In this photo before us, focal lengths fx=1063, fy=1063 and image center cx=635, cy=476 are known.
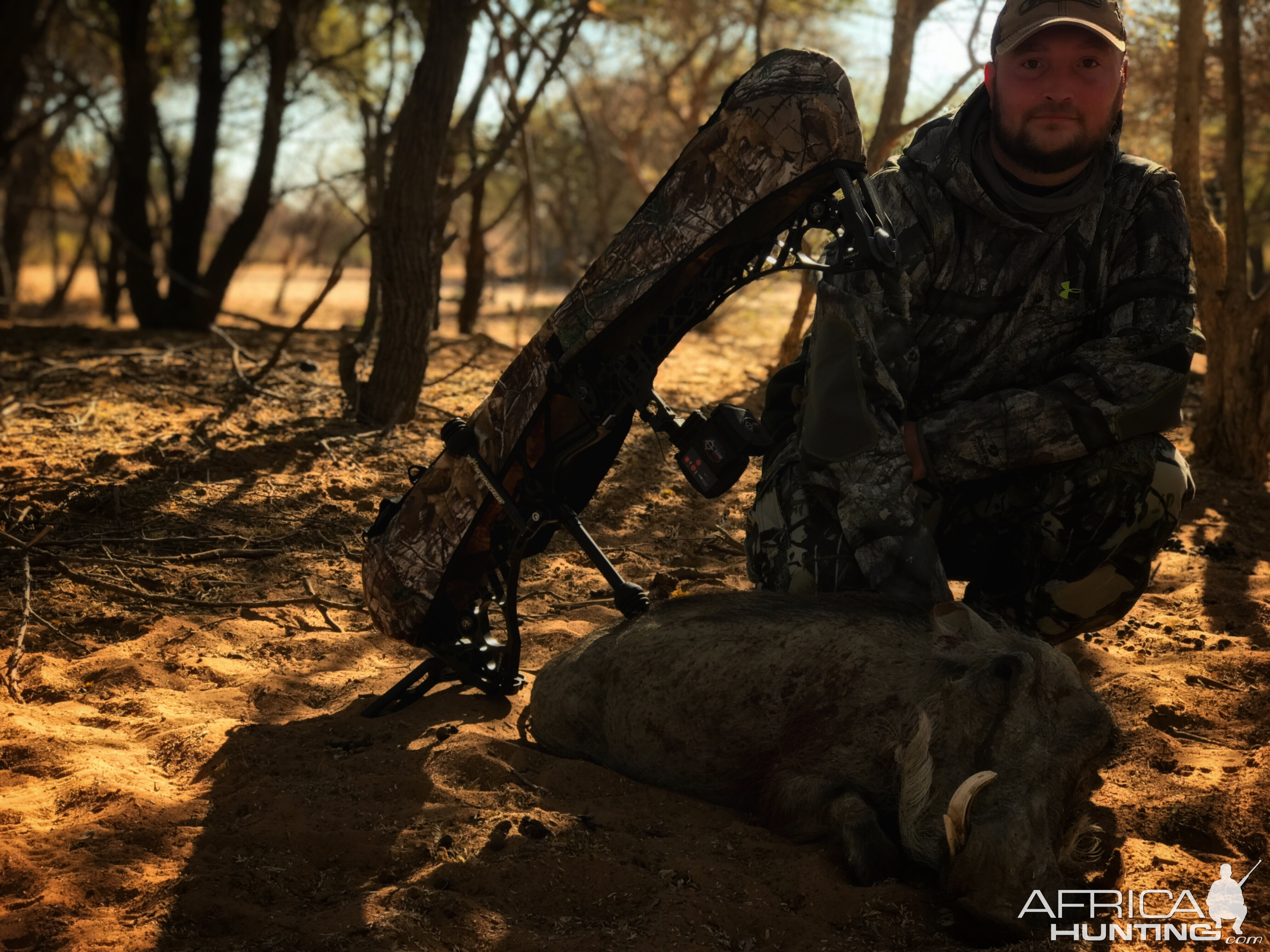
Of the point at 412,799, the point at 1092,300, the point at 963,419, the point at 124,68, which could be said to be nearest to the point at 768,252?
the point at 963,419

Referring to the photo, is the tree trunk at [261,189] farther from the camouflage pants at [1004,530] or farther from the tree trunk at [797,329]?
the camouflage pants at [1004,530]

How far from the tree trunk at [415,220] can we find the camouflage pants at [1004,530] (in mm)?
3335

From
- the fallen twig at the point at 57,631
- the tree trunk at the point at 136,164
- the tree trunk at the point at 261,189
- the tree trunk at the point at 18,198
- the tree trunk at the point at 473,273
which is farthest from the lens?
the tree trunk at the point at 18,198

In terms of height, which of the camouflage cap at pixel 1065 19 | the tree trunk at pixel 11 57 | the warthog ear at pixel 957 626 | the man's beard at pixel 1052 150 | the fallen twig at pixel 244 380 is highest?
the tree trunk at pixel 11 57

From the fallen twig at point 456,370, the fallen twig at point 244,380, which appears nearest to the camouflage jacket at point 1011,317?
the fallen twig at point 456,370

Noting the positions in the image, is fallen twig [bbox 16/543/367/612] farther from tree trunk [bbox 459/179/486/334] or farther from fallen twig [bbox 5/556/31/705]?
tree trunk [bbox 459/179/486/334]

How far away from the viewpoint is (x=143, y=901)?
2240 mm

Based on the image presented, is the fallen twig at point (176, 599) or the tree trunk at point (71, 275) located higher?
the tree trunk at point (71, 275)

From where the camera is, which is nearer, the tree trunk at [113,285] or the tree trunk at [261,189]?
the tree trunk at [261,189]

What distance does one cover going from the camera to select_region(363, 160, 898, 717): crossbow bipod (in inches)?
102

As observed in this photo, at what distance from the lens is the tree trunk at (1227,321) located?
612cm

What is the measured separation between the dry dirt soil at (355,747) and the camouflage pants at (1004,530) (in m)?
0.38

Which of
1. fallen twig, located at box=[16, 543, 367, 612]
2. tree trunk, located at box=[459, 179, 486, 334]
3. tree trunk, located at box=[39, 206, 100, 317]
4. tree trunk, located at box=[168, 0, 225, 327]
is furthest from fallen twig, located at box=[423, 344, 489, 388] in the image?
tree trunk, located at box=[39, 206, 100, 317]

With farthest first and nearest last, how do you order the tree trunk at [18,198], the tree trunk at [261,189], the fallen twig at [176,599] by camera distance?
the tree trunk at [18,198] → the tree trunk at [261,189] → the fallen twig at [176,599]
